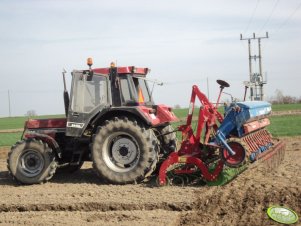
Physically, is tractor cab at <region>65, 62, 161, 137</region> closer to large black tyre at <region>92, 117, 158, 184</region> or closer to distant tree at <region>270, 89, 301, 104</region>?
large black tyre at <region>92, 117, 158, 184</region>

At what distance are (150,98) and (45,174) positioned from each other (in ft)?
8.95

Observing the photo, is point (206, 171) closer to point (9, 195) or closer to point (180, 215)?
point (180, 215)

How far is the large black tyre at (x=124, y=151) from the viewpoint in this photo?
28.6 ft

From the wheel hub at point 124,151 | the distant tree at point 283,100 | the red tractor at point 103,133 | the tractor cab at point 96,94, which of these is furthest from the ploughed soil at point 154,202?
the distant tree at point 283,100

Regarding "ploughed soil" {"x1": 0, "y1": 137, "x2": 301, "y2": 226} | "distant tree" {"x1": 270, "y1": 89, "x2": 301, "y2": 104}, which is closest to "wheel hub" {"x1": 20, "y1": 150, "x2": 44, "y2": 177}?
"ploughed soil" {"x1": 0, "y1": 137, "x2": 301, "y2": 226}

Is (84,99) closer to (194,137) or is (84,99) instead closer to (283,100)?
(194,137)

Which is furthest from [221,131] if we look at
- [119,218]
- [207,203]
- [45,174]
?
[45,174]

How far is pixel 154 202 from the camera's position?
7.09m

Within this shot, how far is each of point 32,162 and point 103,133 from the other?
67.6 inches

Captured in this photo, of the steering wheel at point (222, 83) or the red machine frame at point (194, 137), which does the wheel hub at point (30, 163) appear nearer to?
the red machine frame at point (194, 137)

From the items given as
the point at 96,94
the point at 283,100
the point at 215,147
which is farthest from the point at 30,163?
the point at 283,100

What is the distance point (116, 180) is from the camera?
8828 millimetres

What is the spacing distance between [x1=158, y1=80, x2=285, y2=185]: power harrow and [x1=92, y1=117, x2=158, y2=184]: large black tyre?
411 mm

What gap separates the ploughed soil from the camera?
21.0 feet
